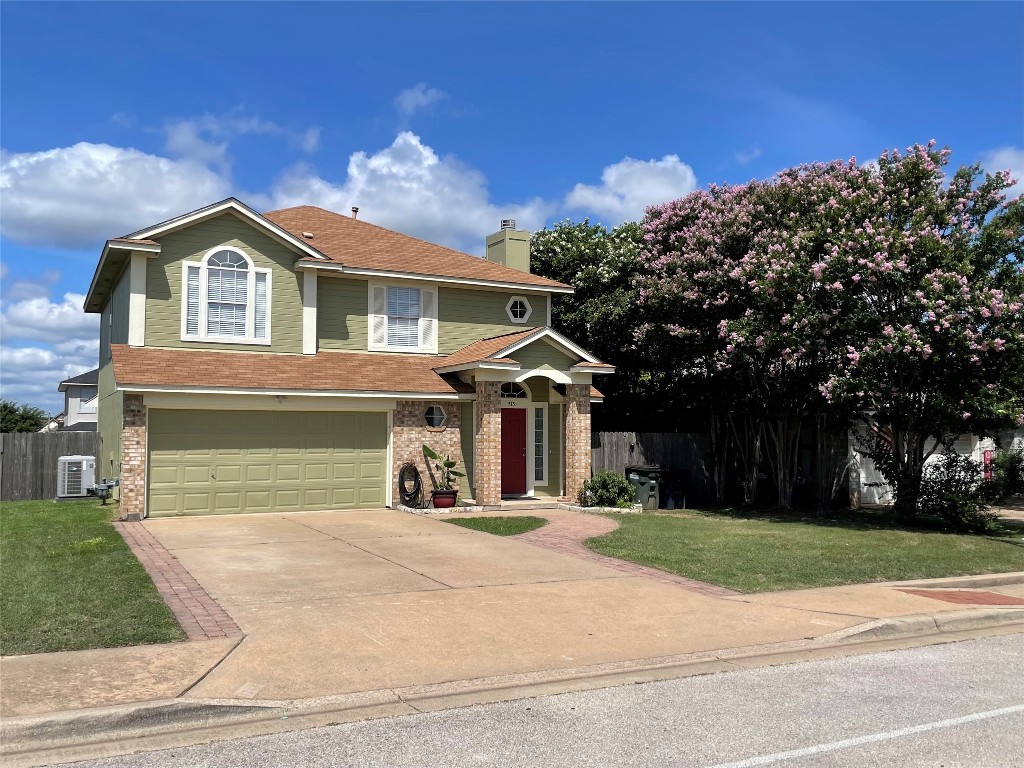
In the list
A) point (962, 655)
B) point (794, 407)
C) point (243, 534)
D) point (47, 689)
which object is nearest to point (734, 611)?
point (962, 655)

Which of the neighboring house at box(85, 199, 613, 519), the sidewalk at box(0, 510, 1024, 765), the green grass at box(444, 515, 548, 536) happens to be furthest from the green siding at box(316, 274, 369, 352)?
the sidewalk at box(0, 510, 1024, 765)

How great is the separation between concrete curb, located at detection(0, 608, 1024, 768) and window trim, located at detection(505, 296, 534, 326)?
49.1 feet

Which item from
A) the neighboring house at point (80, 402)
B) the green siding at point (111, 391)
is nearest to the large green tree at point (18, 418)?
the neighboring house at point (80, 402)

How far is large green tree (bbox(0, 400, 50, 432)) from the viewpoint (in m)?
51.0

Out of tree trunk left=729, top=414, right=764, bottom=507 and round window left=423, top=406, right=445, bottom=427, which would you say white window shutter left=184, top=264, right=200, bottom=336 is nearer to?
round window left=423, top=406, right=445, bottom=427

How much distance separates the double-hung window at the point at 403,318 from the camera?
20.5 m

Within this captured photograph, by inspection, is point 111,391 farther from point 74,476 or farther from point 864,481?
point 864,481

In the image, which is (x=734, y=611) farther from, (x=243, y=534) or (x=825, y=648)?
(x=243, y=534)

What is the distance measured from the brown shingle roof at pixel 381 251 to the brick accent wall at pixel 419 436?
338 centimetres

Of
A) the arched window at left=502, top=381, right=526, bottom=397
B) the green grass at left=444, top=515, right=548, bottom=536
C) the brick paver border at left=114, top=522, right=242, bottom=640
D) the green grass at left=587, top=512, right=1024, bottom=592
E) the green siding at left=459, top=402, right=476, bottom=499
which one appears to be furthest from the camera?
the arched window at left=502, top=381, right=526, bottom=397

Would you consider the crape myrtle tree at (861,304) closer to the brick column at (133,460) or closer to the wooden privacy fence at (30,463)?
the brick column at (133,460)

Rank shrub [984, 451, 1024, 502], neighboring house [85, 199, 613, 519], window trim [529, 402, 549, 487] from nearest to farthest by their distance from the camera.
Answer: neighboring house [85, 199, 613, 519] → window trim [529, 402, 549, 487] → shrub [984, 451, 1024, 502]

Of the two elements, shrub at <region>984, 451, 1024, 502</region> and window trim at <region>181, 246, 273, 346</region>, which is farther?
shrub at <region>984, 451, 1024, 502</region>

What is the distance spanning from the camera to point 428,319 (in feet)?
69.1
